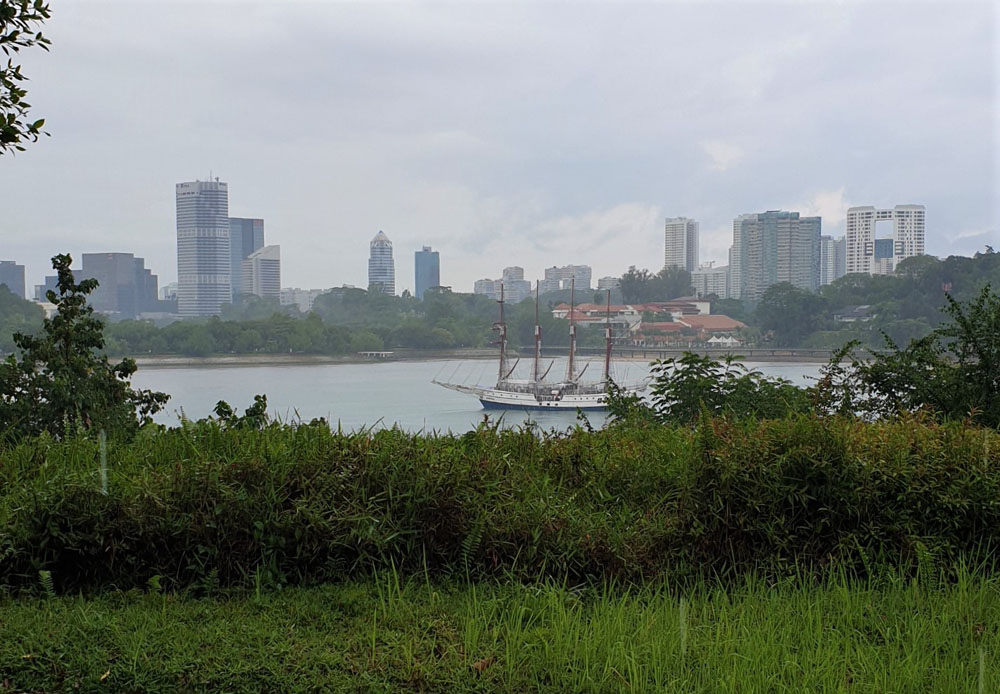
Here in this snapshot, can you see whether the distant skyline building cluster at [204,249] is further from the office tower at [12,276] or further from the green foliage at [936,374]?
the green foliage at [936,374]

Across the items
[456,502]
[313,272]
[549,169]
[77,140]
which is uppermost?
[549,169]

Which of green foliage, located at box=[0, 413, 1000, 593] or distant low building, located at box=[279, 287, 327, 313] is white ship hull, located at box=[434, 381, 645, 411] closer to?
distant low building, located at box=[279, 287, 327, 313]

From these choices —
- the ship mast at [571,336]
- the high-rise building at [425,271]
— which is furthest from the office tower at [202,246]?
the ship mast at [571,336]

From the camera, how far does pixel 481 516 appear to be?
2748 millimetres

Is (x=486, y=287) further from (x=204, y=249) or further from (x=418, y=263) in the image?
(x=204, y=249)

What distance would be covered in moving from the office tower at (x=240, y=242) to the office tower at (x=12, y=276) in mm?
3731

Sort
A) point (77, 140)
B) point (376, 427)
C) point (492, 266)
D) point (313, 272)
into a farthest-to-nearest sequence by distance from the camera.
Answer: point (492, 266) < point (313, 272) < point (77, 140) < point (376, 427)

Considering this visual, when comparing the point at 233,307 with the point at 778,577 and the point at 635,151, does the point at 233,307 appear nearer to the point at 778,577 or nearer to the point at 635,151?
the point at 635,151

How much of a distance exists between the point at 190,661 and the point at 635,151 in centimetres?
1058

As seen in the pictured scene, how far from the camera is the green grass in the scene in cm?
199

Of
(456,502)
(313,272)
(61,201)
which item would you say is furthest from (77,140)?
(456,502)

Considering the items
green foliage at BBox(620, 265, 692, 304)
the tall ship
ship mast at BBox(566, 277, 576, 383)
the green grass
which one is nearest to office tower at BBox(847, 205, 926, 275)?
green foliage at BBox(620, 265, 692, 304)

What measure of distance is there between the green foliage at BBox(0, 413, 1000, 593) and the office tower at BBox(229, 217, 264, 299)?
11884mm

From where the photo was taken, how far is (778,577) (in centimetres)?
270
